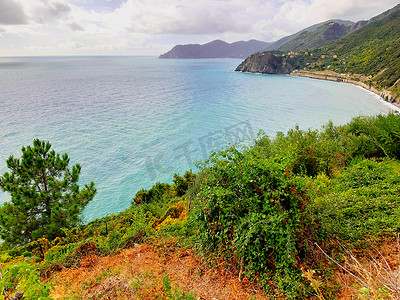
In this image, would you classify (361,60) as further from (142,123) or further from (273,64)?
(142,123)

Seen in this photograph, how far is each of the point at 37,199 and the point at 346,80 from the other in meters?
92.2

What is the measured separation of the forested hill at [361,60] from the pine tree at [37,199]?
59941mm

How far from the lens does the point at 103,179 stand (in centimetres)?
2166

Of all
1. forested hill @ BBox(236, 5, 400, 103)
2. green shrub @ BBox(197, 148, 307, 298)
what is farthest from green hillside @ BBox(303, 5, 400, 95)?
green shrub @ BBox(197, 148, 307, 298)

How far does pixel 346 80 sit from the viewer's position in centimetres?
7556

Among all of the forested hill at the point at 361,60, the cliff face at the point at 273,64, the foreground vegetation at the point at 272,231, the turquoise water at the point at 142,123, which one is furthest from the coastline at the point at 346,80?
the foreground vegetation at the point at 272,231

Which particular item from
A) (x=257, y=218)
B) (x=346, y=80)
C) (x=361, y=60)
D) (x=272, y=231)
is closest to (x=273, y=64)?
(x=361, y=60)

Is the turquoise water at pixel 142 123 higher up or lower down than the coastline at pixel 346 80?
lower down

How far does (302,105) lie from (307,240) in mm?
48228

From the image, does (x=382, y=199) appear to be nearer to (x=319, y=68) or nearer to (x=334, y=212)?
(x=334, y=212)

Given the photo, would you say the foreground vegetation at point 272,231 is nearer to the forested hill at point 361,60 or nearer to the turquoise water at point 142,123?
the turquoise water at point 142,123

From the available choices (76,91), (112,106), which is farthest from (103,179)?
(76,91)

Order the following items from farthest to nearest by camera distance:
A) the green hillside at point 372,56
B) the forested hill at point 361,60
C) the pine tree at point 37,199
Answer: the forested hill at point 361,60
the green hillside at point 372,56
the pine tree at point 37,199

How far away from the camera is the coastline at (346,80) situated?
45806mm
